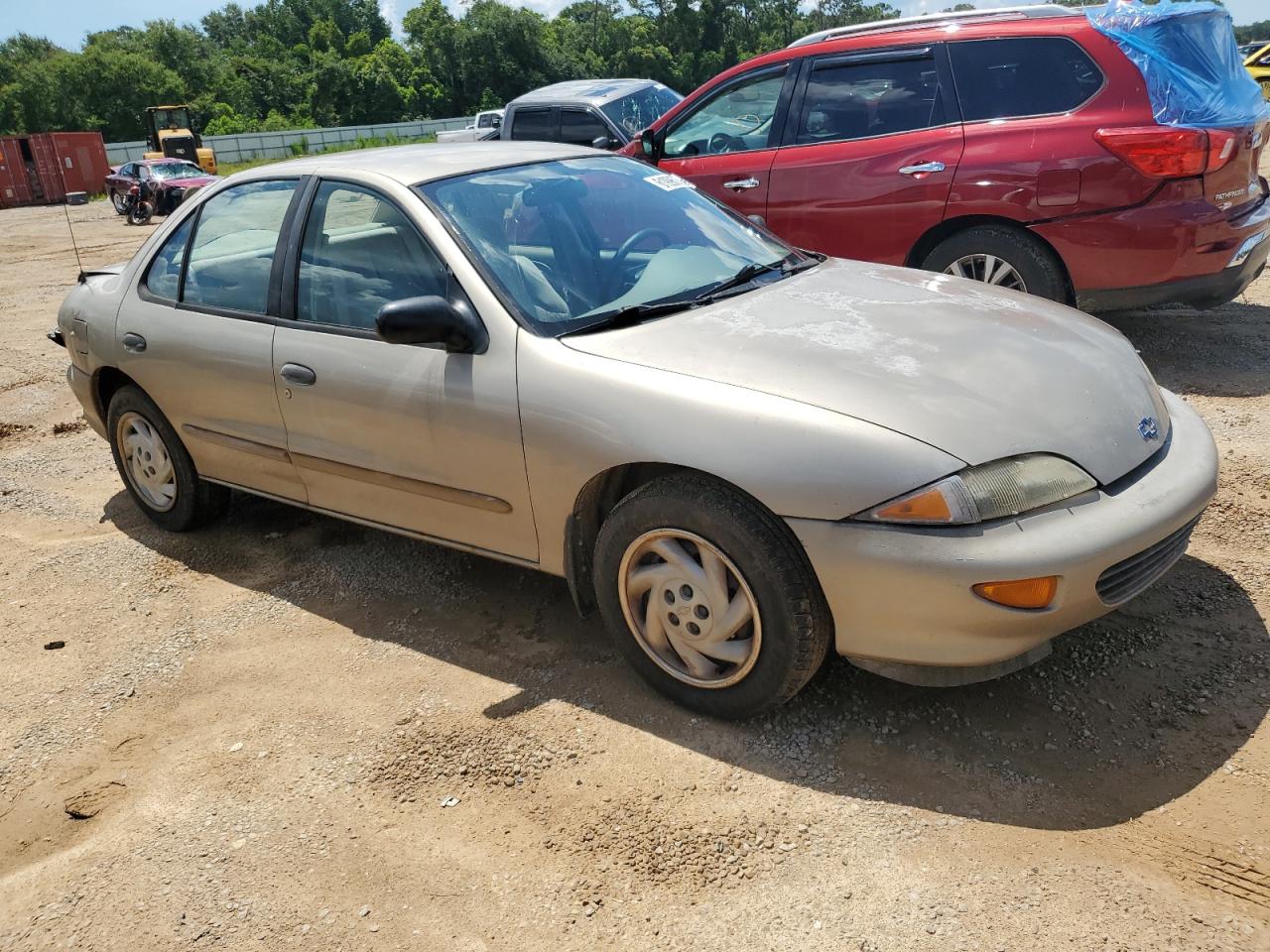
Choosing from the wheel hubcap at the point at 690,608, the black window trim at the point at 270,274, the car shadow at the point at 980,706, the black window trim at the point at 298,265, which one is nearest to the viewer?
the car shadow at the point at 980,706

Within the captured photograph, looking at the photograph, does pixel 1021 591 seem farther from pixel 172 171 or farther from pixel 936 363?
pixel 172 171

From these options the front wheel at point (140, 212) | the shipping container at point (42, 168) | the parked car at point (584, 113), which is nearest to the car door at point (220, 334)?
the parked car at point (584, 113)

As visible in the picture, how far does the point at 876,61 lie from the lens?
239 inches

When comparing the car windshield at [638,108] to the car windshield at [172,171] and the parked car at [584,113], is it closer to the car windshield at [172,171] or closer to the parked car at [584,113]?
the parked car at [584,113]

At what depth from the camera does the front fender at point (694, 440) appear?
2514mm

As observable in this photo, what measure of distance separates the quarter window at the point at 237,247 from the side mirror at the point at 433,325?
101 centimetres

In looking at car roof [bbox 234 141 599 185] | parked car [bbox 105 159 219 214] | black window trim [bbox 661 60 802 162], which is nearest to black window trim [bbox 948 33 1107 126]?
black window trim [bbox 661 60 802 162]

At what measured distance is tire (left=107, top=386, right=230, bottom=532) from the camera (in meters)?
4.45

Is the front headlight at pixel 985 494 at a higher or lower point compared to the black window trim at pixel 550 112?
lower

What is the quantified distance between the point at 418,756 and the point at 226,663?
1061 millimetres

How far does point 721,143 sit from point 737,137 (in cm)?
12

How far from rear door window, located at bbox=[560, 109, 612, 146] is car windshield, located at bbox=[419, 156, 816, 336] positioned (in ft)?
25.2

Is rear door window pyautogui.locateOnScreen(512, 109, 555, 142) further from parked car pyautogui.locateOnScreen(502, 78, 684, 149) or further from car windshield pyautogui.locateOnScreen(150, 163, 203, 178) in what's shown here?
car windshield pyautogui.locateOnScreen(150, 163, 203, 178)

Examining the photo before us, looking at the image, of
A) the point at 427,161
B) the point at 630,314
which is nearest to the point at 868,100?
the point at 427,161
